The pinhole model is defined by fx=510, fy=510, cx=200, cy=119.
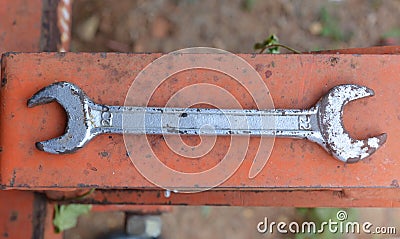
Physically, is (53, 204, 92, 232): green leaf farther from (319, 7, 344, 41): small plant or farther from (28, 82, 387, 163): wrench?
(319, 7, 344, 41): small plant

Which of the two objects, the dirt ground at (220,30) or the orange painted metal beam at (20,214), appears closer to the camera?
the orange painted metal beam at (20,214)

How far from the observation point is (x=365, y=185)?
1094mm

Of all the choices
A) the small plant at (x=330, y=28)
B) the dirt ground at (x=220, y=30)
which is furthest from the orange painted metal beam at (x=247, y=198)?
the small plant at (x=330, y=28)

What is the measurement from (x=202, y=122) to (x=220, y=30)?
1.81 meters

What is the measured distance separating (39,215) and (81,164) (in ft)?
1.81

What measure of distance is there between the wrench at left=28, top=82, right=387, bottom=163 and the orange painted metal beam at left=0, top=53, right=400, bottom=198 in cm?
3

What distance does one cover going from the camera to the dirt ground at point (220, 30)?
2.74 m

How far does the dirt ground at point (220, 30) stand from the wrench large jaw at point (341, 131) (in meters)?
1.75

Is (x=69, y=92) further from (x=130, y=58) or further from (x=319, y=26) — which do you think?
(x=319, y=26)

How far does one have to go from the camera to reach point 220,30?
9.18 feet

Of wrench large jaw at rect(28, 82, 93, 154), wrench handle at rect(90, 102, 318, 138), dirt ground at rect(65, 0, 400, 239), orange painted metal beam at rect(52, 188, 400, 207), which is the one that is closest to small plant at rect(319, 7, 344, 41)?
dirt ground at rect(65, 0, 400, 239)

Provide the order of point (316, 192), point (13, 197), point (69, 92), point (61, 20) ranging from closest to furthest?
point (69, 92) < point (316, 192) < point (13, 197) < point (61, 20)

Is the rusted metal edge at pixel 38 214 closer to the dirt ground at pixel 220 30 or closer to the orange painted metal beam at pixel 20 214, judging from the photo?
the orange painted metal beam at pixel 20 214

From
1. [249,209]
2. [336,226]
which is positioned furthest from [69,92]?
[336,226]
